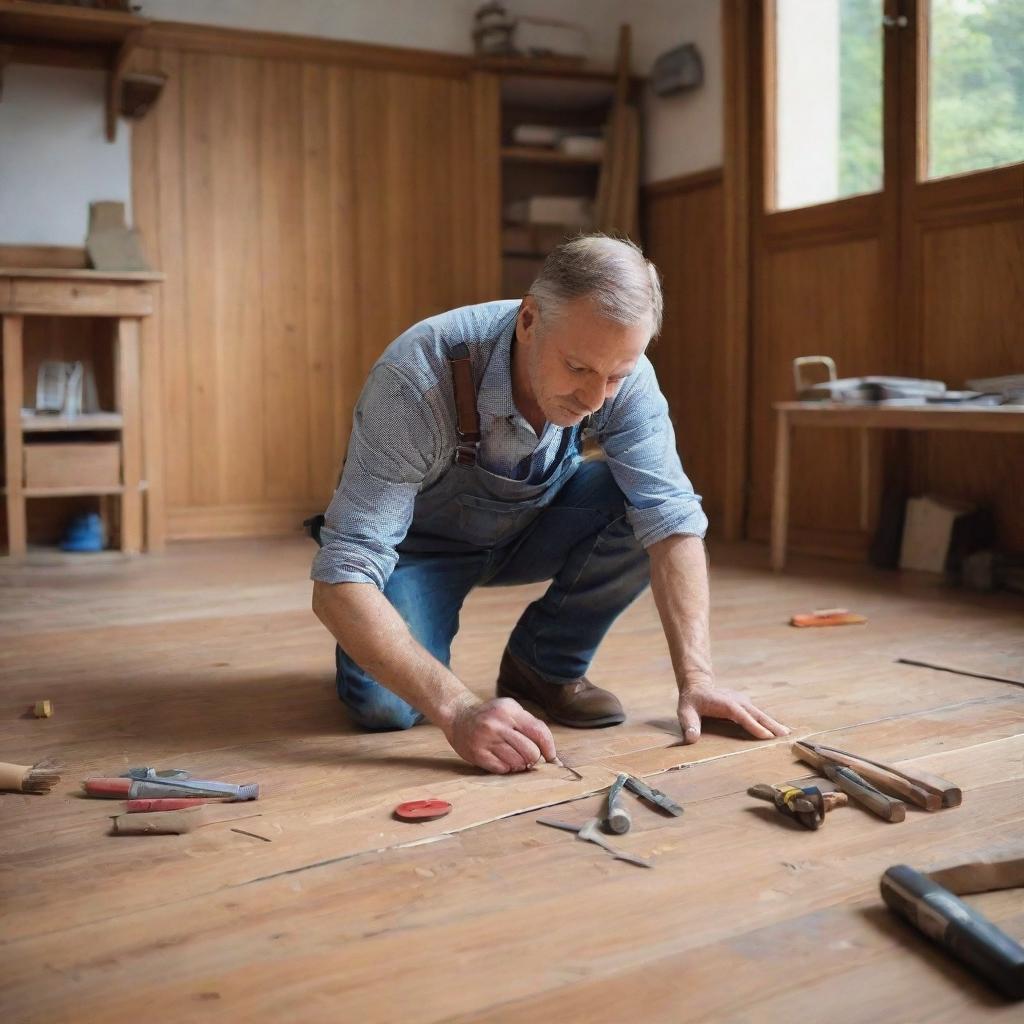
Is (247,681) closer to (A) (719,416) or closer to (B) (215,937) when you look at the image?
(B) (215,937)

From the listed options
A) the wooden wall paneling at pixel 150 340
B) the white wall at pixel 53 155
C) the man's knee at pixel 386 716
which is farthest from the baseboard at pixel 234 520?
the man's knee at pixel 386 716

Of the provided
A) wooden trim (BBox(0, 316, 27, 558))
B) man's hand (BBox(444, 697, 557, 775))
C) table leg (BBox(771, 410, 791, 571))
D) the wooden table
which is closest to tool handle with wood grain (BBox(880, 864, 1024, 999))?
man's hand (BBox(444, 697, 557, 775))

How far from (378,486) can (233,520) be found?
3.36m

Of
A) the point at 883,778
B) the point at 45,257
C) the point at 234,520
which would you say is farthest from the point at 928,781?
the point at 45,257

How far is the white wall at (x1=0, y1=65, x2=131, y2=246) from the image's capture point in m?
4.55

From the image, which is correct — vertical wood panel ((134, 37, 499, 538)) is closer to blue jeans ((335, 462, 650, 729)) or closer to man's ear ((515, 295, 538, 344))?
blue jeans ((335, 462, 650, 729))

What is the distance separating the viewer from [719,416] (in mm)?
5016

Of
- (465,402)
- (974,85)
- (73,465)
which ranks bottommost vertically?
(73,465)

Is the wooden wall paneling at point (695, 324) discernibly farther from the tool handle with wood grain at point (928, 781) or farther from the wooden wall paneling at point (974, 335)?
the tool handle with wood grain at point (928, 781)

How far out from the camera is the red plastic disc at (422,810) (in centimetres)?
163

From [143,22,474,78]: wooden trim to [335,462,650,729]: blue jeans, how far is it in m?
3.35

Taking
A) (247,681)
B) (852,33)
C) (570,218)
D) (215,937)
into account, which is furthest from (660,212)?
(215,937)

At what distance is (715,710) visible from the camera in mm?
1982

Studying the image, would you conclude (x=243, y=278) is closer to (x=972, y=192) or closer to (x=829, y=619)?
(x=972, y=192)
